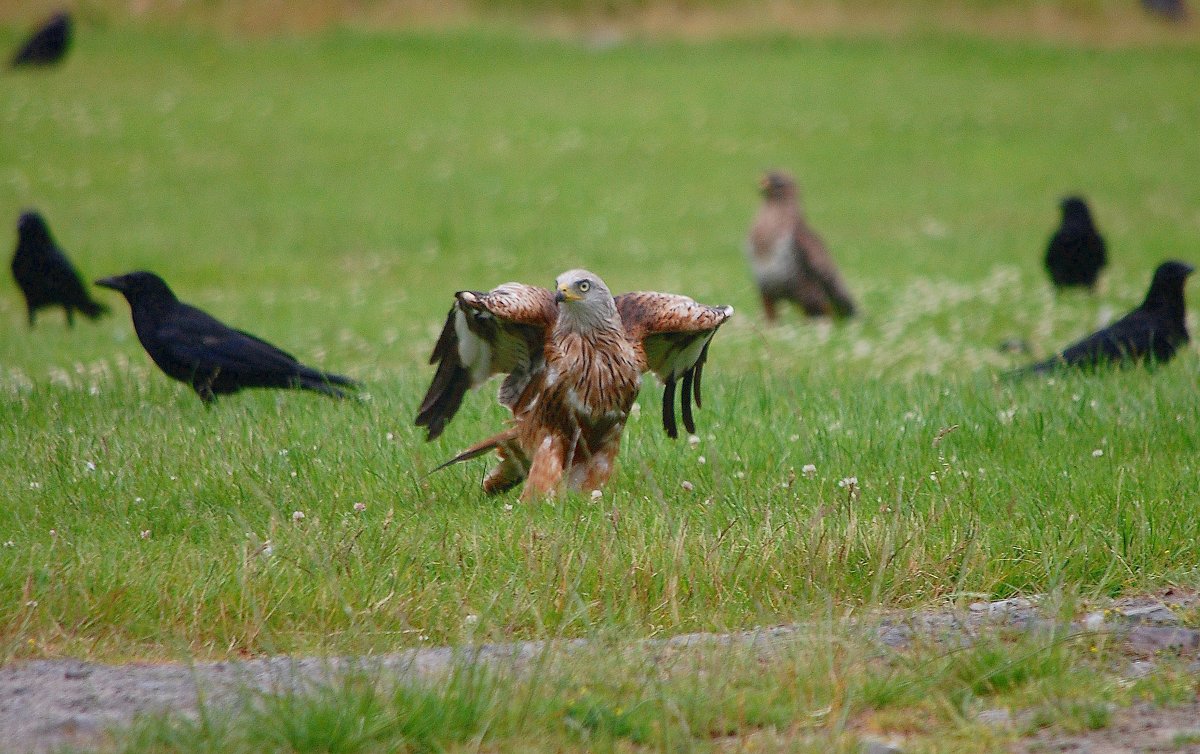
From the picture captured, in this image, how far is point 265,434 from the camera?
597cm

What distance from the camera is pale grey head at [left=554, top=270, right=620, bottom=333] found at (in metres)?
4.98

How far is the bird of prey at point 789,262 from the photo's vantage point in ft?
43.4

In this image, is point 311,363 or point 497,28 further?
point 497,28

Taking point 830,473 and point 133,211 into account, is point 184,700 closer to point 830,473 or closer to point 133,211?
point 830,473

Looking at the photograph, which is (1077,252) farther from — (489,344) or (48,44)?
(48,44)

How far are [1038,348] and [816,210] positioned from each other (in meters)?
10.9

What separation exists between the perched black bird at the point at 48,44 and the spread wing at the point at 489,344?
2629cm

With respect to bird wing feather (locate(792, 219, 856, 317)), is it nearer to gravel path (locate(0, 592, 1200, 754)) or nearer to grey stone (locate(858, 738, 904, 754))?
gravel path (locate(0, 592, 1200, 754))

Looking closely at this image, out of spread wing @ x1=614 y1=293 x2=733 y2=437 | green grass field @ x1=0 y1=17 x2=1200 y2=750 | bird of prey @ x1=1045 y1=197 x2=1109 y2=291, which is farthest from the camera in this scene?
bird of prey @ x1=1045 y1=197 x2=1109 y2=291

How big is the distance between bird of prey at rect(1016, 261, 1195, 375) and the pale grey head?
3.51m

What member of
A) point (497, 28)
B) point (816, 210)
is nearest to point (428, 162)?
point (816, 210)

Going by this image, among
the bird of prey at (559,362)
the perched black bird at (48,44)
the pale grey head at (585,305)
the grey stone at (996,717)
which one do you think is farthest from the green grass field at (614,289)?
the pale grey head at (585,305)

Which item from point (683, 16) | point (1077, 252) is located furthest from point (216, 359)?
point (683, 16)

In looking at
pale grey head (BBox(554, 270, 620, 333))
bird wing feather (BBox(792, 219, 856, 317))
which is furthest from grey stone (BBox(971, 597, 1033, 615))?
bird wing feather (BBox(792, 219, 856, 317))
